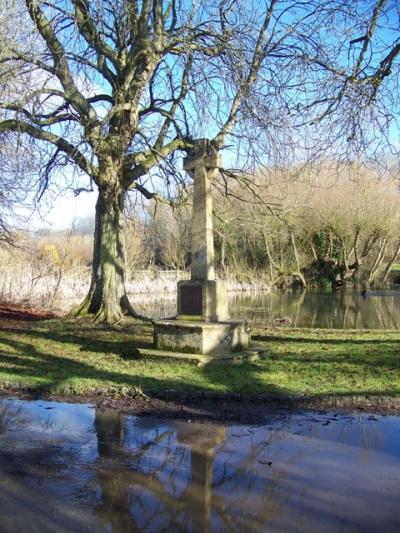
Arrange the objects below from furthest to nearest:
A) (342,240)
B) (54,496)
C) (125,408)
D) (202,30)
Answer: (342,240) → (202,30) → (125,408) → (54,496)

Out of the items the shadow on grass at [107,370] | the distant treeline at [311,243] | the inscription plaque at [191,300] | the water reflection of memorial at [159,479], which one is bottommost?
the water reflection of memorial at [159,479]

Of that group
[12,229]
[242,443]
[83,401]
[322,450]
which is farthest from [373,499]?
[12,229]

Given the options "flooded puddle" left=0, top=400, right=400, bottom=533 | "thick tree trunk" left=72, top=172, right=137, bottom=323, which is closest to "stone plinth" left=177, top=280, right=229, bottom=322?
"flooded puddle" left=0, top=400, right=400, bottom=533

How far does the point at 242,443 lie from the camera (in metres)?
5.58

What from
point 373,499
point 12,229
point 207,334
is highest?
point 12,229

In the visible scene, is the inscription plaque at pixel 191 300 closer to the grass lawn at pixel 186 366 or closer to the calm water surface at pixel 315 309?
the grass lawn at pixel 186 366

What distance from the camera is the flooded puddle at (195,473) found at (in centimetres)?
391

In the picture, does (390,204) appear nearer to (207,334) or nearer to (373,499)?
(207,334)

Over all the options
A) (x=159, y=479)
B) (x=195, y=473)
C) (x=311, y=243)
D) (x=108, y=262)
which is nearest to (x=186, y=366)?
(x=195, y=473)

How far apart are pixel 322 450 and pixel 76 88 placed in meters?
10.9

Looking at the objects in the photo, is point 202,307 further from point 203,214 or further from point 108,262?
point 108,262

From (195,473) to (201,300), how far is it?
17.3 feet

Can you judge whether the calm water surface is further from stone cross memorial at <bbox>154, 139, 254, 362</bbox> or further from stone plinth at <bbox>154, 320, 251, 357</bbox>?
stone plinth at <bbox>154, 320, 251, 357</bbox>

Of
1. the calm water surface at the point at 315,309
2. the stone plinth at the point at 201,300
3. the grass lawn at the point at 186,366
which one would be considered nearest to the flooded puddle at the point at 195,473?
the grass lawn at the point at 186,366
